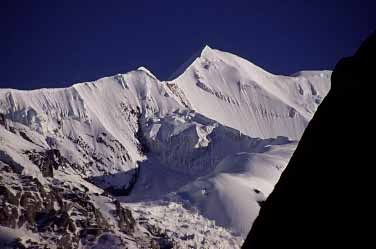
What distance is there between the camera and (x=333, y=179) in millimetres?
20562

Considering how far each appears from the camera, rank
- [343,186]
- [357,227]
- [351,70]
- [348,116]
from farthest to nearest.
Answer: [351,70] → [348,116] → [343,186] → [357,227]

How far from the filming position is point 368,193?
62.5 ft

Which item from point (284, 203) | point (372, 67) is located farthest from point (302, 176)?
point (372, 67)

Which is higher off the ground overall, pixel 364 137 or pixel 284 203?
pixel 364 137

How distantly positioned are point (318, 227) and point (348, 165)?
1829 mm

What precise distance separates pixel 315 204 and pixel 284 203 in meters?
1.63

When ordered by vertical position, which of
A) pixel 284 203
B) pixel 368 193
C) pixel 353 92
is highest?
pixel 353 92

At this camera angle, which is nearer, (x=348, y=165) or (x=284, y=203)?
(x=348, y=165)

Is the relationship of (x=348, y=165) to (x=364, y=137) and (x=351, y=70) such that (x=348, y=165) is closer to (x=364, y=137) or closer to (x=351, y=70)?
(x=364, y=137)

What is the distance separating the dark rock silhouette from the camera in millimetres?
19328

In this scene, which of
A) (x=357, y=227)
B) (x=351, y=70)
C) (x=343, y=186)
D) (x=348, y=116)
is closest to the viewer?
(x=357, y=227)

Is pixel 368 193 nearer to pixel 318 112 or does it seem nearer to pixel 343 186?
pixel 343 186

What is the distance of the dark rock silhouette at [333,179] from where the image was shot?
19.3 m

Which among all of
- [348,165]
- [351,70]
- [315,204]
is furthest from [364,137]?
[351,70]
